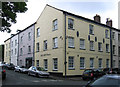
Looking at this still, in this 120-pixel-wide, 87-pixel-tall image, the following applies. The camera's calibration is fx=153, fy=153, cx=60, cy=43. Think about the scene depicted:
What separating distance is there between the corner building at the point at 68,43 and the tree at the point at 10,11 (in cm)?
1004

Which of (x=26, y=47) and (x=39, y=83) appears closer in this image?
(x=39, y=83)

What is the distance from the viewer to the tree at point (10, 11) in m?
11.9

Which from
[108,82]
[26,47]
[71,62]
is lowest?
[71,62]

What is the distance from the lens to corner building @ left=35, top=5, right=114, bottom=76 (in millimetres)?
22047

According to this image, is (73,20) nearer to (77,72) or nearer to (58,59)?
(58,59)

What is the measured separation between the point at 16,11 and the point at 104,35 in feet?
66.6

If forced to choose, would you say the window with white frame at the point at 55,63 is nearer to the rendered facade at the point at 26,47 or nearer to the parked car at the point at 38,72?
the parked car at the point at 38,72

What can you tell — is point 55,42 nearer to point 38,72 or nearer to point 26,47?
point 38,72

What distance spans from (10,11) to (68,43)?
11752 mm

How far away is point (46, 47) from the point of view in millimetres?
25922

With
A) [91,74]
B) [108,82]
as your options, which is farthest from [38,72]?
Result: [108,82]

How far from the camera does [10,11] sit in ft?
40.1

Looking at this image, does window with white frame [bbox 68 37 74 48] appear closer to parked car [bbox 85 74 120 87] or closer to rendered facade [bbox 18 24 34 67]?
rendered facade [bbox 18 24 34 67]

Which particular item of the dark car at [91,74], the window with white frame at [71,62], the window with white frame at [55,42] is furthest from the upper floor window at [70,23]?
the dark car at [91,74]
